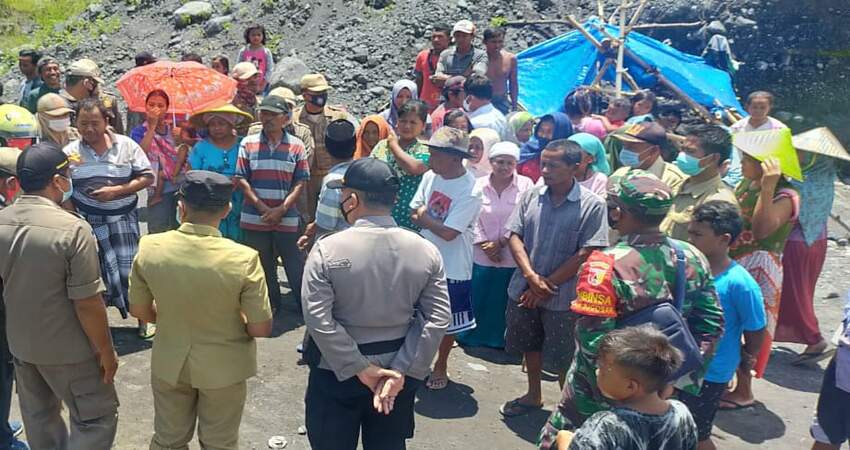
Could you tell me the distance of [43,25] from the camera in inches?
789

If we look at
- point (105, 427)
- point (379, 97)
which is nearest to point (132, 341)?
point (105, 427)

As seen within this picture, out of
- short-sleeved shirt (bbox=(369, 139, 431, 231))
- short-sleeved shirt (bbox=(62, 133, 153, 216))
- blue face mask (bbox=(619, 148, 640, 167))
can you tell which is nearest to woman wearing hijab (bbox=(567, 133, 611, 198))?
blue face mask (bbox=(619, 148, 640, 167))

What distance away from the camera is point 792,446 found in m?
4.71

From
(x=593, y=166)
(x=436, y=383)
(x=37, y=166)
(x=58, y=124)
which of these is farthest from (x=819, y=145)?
(x=58, y=124)

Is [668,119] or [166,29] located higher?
[668,119]

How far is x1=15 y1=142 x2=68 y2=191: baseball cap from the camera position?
3496mm

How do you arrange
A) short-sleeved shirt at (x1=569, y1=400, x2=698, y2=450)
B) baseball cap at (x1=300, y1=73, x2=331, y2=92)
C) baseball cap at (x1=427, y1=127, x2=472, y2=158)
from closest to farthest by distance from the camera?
short-sleeved shirt at (x1=569, y1=400, x2=698, y2=450) → baseball cap at (x1=427, y1=127, x2=472, y2=158) → baseball cap at (x1=300, y1=73, x2=331, y2=92)

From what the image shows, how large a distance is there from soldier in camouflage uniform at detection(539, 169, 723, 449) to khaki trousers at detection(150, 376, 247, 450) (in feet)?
4.87

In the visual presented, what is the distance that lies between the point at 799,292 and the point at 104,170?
532cm

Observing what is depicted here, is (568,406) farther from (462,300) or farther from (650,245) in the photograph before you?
(462,300)

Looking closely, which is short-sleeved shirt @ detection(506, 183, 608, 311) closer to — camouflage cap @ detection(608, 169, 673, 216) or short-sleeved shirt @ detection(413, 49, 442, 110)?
camouflage cap @ detection(608, 169, 673, 216)

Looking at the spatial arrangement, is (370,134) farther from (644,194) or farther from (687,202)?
(644,194)

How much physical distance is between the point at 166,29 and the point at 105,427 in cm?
1476

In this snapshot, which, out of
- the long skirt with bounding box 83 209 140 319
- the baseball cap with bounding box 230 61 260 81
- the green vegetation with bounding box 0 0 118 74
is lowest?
A: the green vegetation with bounding box 0 0 118 74
